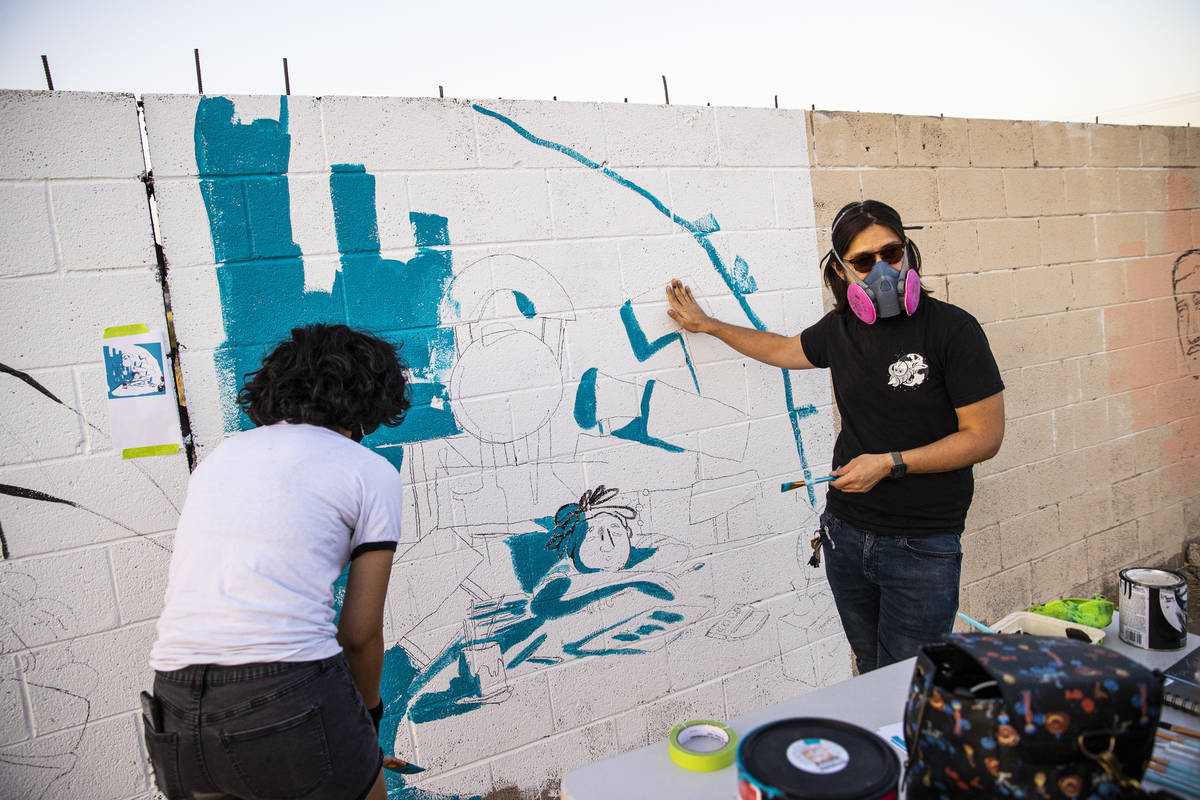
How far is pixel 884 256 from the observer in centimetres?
194

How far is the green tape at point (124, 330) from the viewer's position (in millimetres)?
1834

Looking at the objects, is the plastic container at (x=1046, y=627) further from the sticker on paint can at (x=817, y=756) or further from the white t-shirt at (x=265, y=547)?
the white t-shirt at (x=265, y=547)

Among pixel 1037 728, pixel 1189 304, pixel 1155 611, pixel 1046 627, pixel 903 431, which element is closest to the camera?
pixel 1037 728

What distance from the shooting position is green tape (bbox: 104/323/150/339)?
6.02ft

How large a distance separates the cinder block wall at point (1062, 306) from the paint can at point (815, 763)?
2.18 meters

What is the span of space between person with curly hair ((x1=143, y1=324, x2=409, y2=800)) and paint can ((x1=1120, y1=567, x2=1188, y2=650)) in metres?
1.58

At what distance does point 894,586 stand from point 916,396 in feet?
1.70

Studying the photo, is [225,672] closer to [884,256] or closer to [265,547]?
[265,547]

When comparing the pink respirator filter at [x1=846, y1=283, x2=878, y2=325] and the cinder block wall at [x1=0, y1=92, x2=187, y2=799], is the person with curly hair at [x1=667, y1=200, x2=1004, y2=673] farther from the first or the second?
the cinder block wall at [x1=0, y1=92, x2=187, y2=799]

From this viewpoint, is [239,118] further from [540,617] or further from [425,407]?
[540,617]

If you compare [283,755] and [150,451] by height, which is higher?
[150,451]

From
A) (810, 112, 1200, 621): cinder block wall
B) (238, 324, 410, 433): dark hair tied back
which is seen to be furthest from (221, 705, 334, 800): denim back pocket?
(810, 112, 1200, 621): cinder block wall

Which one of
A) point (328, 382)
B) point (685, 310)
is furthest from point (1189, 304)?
point (328, 382)

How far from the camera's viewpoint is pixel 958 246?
121 inches
